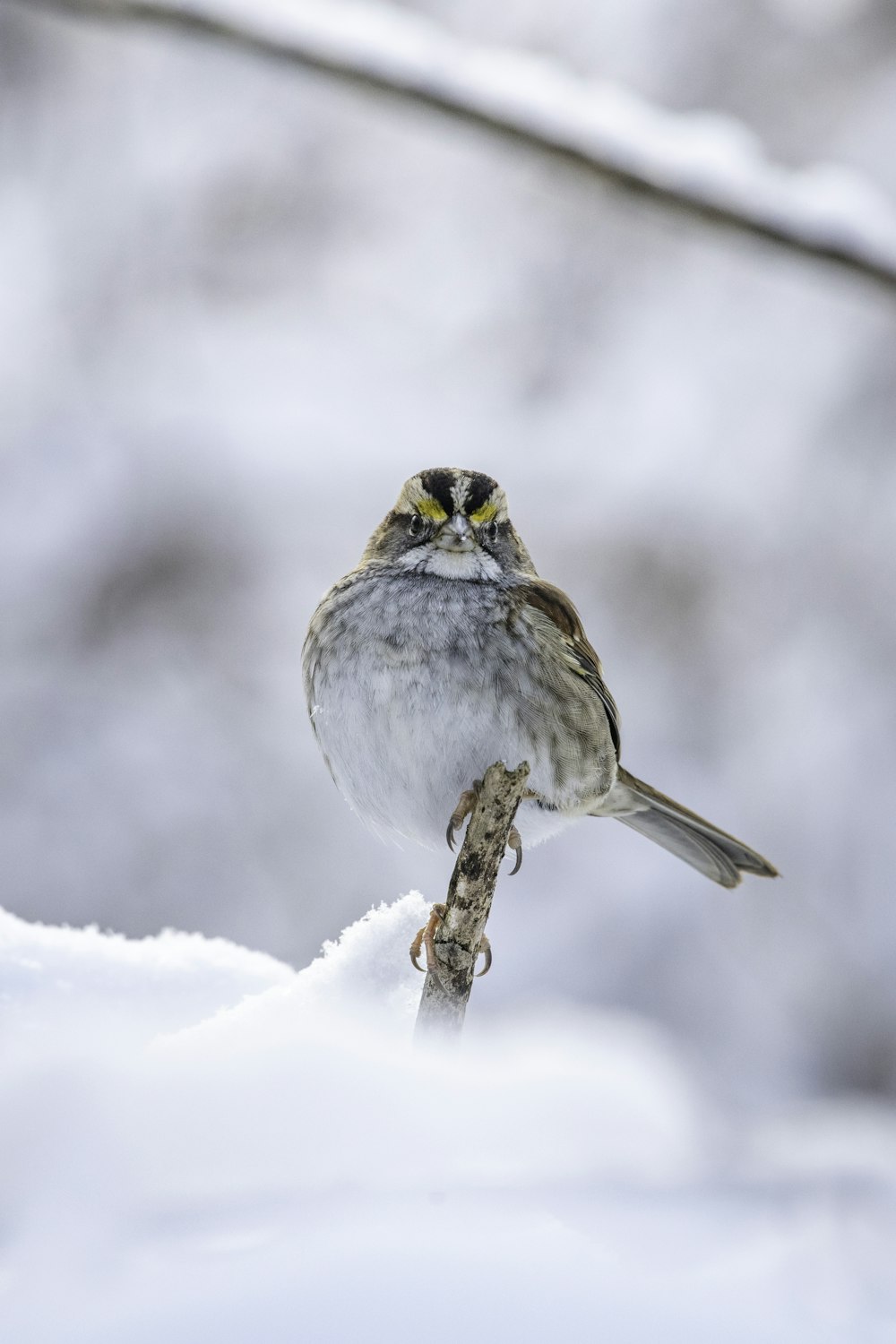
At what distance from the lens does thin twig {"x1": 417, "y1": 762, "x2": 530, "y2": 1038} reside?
1.82m

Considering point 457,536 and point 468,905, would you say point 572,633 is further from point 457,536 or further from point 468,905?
point 468,905

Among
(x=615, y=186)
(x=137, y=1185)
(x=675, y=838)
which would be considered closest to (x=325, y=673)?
(x=675, y=838)

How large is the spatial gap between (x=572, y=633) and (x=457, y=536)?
426mm

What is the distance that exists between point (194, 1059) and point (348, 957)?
825 mm

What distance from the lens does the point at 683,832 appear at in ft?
13.1

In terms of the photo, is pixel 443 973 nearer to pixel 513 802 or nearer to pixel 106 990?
pixel 513 802

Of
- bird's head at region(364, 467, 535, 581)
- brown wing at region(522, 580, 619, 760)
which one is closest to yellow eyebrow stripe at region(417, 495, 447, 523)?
bird's head at region(364, 467, 535, 581)

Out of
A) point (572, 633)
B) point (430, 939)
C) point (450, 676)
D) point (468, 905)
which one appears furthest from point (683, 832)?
point (468, 905)

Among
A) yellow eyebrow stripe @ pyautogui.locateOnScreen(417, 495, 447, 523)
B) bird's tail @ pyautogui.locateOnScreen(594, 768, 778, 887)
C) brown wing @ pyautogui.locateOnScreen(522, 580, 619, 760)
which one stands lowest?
bird's tail @ pyautogui.locateOnScreen(594, 768, 778, 887)

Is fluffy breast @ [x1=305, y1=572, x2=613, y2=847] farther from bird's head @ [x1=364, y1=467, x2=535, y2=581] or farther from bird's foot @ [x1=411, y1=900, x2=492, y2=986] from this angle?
bird's foot @ [x1=411, y1=900, x2=492, y2=986]

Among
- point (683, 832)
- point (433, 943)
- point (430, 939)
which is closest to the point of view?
point (433, 943)

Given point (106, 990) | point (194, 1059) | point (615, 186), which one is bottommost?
point (194, 1059)

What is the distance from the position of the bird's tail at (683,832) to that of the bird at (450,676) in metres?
0.32

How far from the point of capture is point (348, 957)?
172 cm
